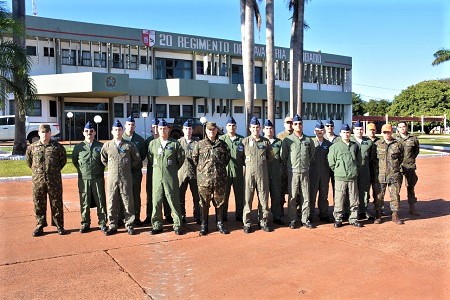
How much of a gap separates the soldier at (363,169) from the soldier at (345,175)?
213mm

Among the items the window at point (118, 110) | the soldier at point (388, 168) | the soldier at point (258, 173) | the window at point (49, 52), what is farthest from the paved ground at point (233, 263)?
the window at point (118, 110)

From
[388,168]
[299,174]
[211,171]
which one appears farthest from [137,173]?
[388,168]

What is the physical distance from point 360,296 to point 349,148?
363 cm

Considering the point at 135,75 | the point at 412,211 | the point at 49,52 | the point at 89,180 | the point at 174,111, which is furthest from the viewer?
the point at 174,111

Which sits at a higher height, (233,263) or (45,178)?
(45,178)

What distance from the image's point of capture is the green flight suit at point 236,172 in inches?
306

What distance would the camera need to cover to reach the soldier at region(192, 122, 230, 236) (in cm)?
727

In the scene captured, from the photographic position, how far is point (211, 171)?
7262 mm

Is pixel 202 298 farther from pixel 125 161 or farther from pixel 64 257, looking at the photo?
pixel 125 161

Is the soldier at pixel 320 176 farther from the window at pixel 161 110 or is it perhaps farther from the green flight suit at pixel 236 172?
the window at pixel 161 110

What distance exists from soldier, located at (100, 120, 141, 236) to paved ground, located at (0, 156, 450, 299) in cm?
27

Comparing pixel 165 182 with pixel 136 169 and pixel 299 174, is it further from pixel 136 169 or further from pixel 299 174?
pixel 299 174

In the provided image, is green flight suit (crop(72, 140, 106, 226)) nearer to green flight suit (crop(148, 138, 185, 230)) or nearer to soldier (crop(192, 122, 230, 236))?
green flight suit (crop(148, 138, 185, 230))

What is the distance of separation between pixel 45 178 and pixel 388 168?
5711 millimetres
